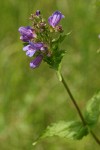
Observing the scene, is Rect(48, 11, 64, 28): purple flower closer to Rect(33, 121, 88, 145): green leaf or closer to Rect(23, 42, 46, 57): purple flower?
Rect(23, 42, 46, 57): purple flower

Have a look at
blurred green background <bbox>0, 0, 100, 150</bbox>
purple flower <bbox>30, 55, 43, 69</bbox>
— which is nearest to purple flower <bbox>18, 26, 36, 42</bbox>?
purple flower <bbox>30, 55, 43, 69</bbox>

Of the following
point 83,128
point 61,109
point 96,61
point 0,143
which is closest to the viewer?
point 83,128

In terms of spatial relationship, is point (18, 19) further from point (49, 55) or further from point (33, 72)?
point (49, 55)

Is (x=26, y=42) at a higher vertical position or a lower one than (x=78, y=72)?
lower

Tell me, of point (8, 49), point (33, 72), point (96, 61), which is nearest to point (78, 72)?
point (96, 61)

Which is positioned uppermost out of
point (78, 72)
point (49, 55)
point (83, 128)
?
point (78, 72)

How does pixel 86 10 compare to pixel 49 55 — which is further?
pixel 86 10

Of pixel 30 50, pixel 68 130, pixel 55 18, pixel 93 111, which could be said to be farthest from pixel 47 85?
pixel 30 50

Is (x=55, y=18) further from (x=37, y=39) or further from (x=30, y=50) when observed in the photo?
(x=30, y=50)
